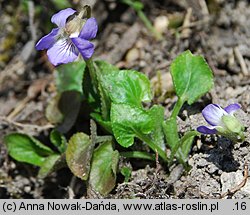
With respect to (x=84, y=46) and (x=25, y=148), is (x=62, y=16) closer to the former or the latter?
(x=84, y=46)

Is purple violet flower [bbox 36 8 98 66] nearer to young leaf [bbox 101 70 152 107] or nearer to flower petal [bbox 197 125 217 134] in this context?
young leaf [bbox 101 70 152 107]

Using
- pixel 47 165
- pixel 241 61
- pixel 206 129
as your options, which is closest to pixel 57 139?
pixel 47 165

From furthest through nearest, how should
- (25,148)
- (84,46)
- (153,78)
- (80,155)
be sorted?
(153,78)
(25,148)
(80,155)
(84,46)

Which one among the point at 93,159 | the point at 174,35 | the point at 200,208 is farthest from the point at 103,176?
the point at 174,35

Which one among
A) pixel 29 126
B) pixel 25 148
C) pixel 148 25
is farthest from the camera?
pixel 148 25

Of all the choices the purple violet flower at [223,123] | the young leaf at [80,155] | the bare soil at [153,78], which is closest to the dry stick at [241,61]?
the bare soil at [153,78]

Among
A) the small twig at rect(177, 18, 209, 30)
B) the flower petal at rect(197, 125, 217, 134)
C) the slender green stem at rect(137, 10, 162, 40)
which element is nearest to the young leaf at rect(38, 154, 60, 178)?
the flower petal at rect(197, 125, 217, 134)

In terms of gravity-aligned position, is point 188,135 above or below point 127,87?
below
